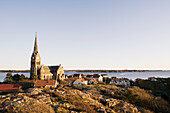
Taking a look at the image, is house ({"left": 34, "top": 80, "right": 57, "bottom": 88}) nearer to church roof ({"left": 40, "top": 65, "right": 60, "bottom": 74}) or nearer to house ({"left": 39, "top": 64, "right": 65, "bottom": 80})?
house ({"left": 39, "top": 64, "right": 65, "bottom": 80})

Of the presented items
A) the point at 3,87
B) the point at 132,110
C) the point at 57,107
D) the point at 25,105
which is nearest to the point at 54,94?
the point at 57,107

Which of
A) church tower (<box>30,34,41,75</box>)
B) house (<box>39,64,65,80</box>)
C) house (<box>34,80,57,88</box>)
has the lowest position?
house (<box>34,80,57,88</box>)

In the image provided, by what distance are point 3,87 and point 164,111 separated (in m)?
38.1

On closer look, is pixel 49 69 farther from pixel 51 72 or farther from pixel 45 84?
pixel 45 84

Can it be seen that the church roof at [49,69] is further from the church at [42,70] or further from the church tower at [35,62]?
the church tower at [35,62]

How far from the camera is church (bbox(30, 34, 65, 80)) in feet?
213

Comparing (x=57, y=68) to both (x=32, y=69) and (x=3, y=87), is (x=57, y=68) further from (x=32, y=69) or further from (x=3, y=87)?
(x=3, y=87)

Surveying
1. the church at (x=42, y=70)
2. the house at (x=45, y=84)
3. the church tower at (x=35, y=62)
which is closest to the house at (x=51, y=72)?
the church at (x=42, y=70)

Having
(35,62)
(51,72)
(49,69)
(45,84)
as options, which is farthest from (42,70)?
(45,84)

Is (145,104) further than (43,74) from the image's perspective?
No

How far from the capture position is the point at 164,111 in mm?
19641

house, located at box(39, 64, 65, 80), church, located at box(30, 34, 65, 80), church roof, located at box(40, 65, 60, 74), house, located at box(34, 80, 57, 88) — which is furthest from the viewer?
church roof, located at box(40, 65, 60, 74)

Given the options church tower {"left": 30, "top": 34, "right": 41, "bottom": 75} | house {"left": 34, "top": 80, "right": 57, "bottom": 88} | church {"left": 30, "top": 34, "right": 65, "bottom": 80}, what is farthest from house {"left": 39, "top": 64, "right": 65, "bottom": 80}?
house {"left": 34, "top": 80, "right": 57, "bottom": 88}

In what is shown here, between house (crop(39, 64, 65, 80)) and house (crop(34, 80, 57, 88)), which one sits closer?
house (crop(34, 80, 57, 88))
